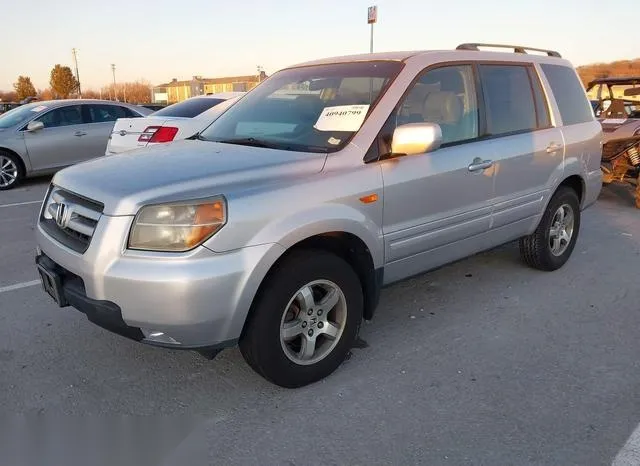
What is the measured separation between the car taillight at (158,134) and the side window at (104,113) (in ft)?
13.9

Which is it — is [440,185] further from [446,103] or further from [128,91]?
[128,91]

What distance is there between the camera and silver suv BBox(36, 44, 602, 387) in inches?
102

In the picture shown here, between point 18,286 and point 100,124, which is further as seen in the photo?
point 100,124

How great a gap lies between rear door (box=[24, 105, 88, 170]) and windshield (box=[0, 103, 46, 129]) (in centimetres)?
22

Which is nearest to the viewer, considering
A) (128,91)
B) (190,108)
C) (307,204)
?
(307,204)

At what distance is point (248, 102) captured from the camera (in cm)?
420

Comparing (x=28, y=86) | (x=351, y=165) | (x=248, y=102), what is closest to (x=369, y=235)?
(x=351, y=165)

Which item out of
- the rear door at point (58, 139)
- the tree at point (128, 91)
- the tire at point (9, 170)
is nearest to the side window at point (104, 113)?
the rear door at point (58, 139)

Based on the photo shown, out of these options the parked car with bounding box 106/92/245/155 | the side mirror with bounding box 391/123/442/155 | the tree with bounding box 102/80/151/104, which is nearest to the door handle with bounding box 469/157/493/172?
the side mirror with bounding box 391/123/442/155

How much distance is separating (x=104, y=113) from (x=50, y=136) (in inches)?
48.1

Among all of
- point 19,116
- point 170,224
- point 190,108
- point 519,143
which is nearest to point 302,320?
point 170,224

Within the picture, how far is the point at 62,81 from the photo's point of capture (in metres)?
72.1

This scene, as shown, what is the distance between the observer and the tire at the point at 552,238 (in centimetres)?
481

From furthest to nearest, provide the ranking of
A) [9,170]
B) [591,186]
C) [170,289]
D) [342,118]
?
1. [9,170]
2. [591,186]
3. [342,118]
4. [170,289]
